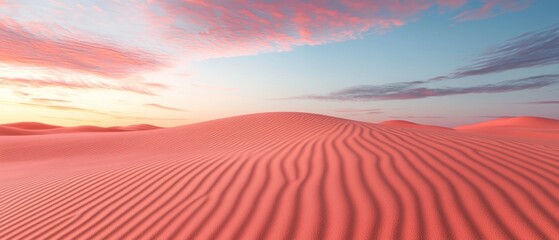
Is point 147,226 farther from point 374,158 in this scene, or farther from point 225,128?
point 225,128

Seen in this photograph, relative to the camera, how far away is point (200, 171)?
447cm

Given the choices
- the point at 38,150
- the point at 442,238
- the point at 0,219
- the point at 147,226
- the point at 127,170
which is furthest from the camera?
the point at 38,150

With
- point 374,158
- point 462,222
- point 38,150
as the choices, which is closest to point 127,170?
point 374,158

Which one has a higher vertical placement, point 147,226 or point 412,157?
point 412,157

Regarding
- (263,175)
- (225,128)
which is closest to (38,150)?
(225,128)

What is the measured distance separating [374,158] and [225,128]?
906 centimetres

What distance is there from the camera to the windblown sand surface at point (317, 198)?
2414 mm

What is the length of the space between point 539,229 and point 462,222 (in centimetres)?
51

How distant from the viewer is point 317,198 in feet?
9.72

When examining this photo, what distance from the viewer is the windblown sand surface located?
2414mm

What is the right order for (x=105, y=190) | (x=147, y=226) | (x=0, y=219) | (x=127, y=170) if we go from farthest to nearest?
(x=127, y=170) → (x=105, y=190) → (x=0, y=219) → (x=147, y=226)

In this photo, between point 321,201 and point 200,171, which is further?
point 200,171

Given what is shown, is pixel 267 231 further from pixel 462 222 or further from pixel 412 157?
pixel 412 157

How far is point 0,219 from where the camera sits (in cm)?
377
